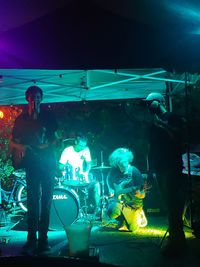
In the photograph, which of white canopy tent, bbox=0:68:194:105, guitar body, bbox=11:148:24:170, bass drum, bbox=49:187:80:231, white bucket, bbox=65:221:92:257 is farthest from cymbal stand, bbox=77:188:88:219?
white bucket, bbox=65:221:92:257

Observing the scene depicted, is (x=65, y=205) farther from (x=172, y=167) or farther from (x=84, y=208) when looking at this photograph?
(x=172, y=167)

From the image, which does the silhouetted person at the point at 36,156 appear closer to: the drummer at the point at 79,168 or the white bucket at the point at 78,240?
the white bucket at the point at 78,240

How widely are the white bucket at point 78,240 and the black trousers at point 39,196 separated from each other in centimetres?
105

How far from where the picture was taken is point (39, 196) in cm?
469

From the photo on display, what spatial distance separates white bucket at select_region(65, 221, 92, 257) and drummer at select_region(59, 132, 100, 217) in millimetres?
4038

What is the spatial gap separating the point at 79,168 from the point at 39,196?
Answer: 11.9 feet

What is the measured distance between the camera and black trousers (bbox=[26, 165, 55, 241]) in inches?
178

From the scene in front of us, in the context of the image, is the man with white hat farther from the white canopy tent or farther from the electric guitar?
the white canopy tent

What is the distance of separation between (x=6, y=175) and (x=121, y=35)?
884cm

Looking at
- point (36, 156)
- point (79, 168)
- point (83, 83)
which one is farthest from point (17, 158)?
point (79, 168)

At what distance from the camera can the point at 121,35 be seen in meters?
3.82

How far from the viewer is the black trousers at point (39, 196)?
4.53 m

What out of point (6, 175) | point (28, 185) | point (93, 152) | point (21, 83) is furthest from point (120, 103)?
point (28, 185)

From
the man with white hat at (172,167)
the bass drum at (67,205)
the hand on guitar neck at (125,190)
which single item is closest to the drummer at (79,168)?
the bass drum at (67,205)
